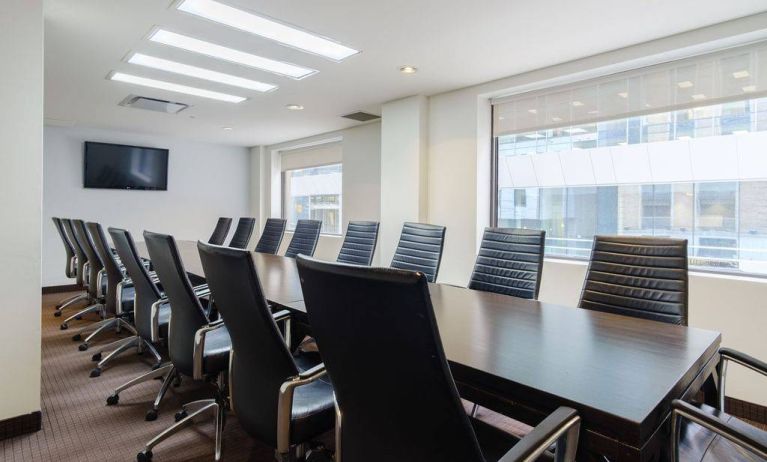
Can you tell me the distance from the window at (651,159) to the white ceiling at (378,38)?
0.36 metres

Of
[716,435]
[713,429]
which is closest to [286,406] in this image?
[713,429]

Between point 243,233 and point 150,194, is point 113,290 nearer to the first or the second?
point 243,233

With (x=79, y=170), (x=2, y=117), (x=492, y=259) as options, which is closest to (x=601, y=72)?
(x=492, y=259)

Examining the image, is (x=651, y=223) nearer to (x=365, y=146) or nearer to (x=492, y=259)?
(x=492, y=259)

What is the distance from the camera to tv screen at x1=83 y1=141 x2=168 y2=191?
20.3ft

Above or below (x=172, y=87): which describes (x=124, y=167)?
below

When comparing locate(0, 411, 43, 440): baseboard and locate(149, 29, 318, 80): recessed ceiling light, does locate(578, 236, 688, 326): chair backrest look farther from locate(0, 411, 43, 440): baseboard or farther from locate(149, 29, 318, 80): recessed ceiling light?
locate(0, 411, 43, 440): baseboard

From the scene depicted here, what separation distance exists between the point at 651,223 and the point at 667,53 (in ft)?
4.04

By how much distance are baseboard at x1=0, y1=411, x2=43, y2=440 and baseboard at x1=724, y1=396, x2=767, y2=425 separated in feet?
13.3

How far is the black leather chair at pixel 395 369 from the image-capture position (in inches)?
29.6

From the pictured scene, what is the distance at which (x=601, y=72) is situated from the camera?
3.33 m

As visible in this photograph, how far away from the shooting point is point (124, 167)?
645cm

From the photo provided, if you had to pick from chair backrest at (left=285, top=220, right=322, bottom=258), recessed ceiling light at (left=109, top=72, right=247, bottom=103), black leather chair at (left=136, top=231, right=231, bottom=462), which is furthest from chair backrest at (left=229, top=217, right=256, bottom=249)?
black leather chair at (left=136, top=231, right=231, bottom=462)

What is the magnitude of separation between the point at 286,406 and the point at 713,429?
1.07 m
